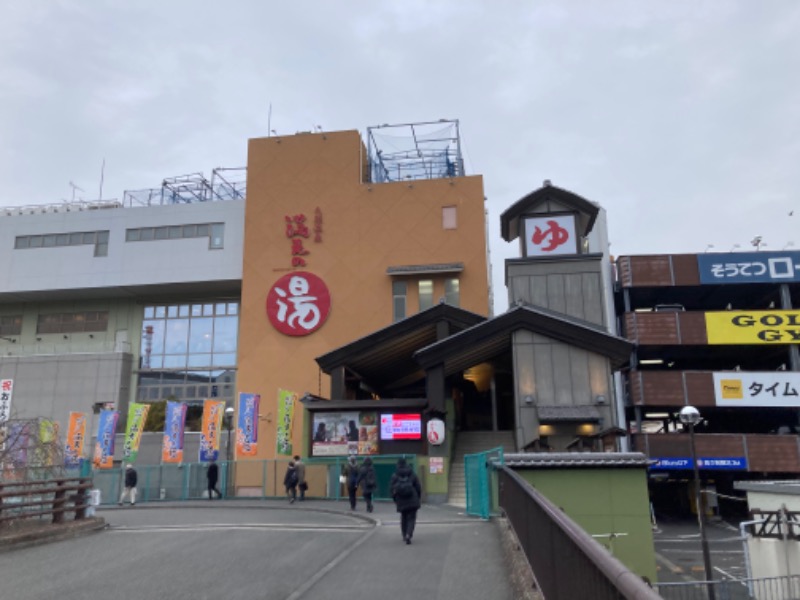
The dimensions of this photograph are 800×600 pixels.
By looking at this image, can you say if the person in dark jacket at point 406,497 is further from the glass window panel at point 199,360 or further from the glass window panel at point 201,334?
the glass window panel at point 201,334

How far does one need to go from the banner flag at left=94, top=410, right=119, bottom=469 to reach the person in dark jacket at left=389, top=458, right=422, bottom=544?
24610 millimetres

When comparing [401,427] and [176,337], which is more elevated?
[176,337]

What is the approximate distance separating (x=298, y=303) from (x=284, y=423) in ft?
32.7

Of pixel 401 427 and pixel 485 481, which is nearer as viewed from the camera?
pixel 485 481

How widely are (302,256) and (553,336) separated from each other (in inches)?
742

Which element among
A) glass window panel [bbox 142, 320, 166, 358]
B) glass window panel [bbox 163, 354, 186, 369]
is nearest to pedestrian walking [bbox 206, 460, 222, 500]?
glass window panel [bbox 163, 354, 186, 369]

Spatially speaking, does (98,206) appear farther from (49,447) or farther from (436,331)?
(49,447)

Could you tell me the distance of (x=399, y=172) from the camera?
43188 millimetres

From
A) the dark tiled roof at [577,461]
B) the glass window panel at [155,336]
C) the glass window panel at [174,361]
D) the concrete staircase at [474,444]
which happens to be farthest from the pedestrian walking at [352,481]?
the glass window panel at [155,336]

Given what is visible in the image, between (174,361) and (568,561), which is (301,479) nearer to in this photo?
(568,561)

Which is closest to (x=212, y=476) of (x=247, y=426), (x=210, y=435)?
(x=247, y=426)

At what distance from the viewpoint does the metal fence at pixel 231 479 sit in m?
25.0

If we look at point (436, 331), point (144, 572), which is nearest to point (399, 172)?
point (436, 331)

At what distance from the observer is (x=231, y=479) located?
1196 inches
